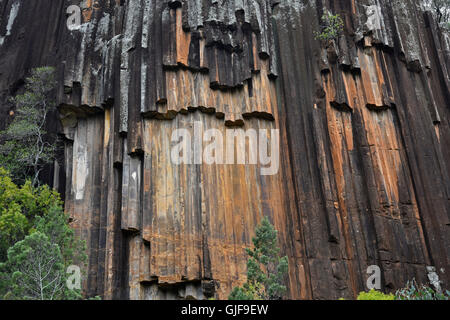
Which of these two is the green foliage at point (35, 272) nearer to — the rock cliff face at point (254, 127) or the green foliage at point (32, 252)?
the green foliage at point (32, 252)

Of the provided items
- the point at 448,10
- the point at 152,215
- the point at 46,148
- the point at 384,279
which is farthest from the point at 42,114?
the point at 448,10

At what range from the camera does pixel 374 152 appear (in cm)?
2406

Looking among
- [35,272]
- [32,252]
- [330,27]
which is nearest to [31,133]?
[32,252]

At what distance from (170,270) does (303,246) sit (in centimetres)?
475

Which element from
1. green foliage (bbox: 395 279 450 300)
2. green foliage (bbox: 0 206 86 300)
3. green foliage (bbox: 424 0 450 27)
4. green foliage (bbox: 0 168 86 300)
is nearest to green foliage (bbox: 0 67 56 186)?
green foliage (bbox: 0 168 86 300)

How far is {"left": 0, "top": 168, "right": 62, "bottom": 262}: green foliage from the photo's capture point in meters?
20.6

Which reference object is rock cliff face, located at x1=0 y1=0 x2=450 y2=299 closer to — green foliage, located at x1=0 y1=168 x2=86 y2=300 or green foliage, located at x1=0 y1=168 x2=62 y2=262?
green foliage, located at x1=0 y1=168 x2=62 y2=262

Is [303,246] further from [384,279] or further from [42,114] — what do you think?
[42,114]

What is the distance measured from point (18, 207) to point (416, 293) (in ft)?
43.7

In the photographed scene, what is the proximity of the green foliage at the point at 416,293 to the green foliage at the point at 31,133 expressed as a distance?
47.0 feet

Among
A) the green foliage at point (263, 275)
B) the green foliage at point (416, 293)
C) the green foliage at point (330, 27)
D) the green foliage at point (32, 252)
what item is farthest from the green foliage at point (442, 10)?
the green foliage at point (32, 252)

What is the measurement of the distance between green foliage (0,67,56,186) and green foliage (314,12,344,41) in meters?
11.6

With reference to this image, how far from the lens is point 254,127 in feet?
79.9

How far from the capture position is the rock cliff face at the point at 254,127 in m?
21.9
